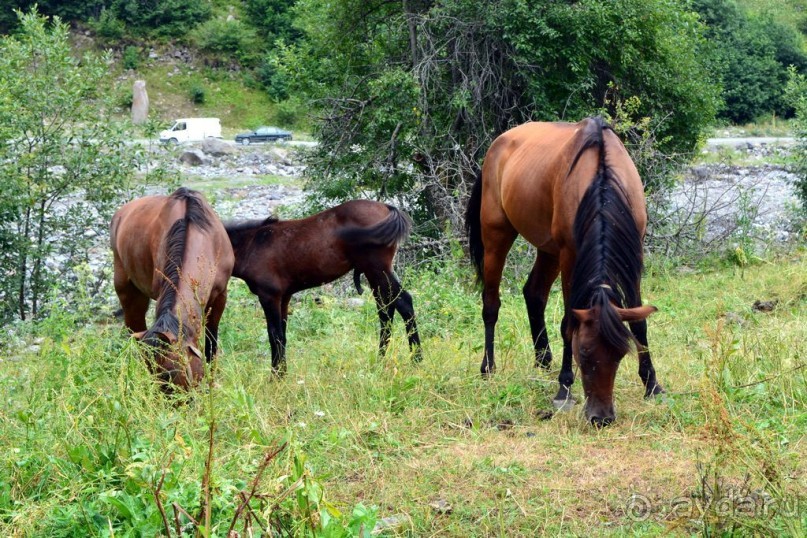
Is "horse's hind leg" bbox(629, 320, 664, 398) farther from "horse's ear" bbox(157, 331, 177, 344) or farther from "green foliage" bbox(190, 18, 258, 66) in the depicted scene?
"green foliage" bbox(190, 18, 258, 66)

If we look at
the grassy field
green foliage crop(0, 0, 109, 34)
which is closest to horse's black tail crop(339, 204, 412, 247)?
the grassy field

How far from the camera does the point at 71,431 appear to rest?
4.38m

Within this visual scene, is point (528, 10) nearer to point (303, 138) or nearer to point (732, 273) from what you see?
point (732, 273)

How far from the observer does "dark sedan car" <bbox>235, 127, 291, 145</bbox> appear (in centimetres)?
3562

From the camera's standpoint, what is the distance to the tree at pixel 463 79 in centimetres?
1349

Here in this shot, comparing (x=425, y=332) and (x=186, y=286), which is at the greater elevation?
(x=186, y=286)

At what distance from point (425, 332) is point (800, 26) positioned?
47843mm

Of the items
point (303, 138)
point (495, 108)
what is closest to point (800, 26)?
point (303, 138)

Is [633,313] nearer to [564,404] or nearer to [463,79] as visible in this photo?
[564,404]

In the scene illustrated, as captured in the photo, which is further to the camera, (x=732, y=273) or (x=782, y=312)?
(x=732, y=273)

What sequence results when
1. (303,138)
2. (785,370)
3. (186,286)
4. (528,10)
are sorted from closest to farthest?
1. (785,370)
2. (186,286)
3. (528,10)
4. (303,138)

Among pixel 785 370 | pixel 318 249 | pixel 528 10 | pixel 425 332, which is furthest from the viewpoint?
pixel 528 10

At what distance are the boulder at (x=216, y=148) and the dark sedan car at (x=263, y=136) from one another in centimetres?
381

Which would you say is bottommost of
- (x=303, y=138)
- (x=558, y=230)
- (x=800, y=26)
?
(x=303, y=138)
